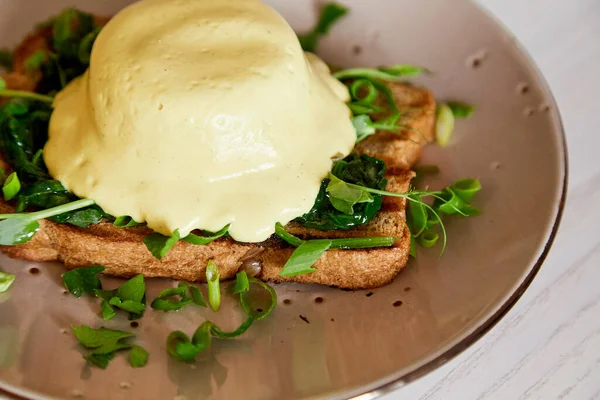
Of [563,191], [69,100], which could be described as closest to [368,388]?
[563,191]

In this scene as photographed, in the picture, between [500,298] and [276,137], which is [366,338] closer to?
[500,298]

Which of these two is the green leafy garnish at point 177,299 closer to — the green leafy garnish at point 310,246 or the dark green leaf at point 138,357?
the dark green leaf at point 138,357

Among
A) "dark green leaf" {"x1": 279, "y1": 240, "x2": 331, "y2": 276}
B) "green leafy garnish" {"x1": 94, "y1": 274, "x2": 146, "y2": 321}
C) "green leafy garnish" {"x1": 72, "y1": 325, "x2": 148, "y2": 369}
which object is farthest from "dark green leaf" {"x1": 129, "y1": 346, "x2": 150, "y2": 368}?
"dark green leaf" {"x1": 279, "y1": 240, "x2": 331, "y2": 276}

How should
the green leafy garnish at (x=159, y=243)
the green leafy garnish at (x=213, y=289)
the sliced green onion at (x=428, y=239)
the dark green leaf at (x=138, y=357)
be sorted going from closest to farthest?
the dark green leaf at (x=138, y=357) < the green leafy garnish at (x=159, y=243) < the green leafy garnish at (x=213, y=289) < the sliced green onion at (x=428, y=239)

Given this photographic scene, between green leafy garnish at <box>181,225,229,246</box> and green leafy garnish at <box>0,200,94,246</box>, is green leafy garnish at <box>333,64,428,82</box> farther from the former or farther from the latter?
green leafy garnish at <box>0,200,94,246</box>

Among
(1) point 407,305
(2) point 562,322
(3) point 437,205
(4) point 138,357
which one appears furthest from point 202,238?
(2) point 562,322

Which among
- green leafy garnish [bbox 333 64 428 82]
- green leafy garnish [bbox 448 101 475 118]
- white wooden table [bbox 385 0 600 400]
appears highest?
green leafy garnish [bbox 333 64 428 82]

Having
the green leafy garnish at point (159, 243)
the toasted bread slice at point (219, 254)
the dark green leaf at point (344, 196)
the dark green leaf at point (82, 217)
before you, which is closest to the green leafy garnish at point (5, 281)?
the toasted bread slice at point (219, 254)
